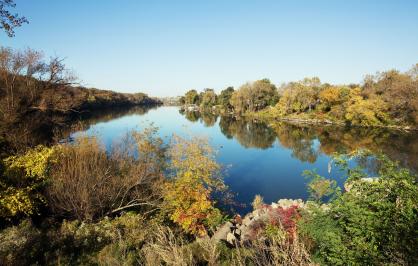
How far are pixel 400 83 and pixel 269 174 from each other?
157 ft

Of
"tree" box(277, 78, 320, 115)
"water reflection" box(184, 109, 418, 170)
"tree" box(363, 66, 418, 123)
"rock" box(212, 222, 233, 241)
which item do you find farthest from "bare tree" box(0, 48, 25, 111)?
"tree" box(277, 78, 320, 115)

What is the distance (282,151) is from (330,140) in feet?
38.5

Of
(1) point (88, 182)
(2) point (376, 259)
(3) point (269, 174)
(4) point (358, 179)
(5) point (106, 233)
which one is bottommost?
(3) point (269, 174)

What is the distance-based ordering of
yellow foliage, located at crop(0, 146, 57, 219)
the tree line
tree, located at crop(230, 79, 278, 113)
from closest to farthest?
yellow foliage, located at crop(0, 146, 57, 219) → the tree line → tree, located at crop(230, 79, 278, 113)

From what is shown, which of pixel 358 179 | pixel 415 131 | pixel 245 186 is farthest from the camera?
pixel 415 131

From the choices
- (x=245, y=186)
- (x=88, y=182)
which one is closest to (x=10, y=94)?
(x=88, y=182)

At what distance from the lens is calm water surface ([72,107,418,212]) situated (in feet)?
84.8

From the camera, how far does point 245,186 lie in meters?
25.9

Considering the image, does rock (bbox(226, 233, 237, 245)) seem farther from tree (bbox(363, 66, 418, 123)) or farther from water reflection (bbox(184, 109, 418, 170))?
tree (bbox(363, 66, 418, 123))

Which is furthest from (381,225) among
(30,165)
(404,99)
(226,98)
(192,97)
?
(192,97)

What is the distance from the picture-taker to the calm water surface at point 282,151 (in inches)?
1017

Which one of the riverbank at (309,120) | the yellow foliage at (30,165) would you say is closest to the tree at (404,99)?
the riverbank at (309,120)

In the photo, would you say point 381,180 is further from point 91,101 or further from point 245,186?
point 91,101

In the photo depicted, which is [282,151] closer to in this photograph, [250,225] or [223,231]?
[250,225]
